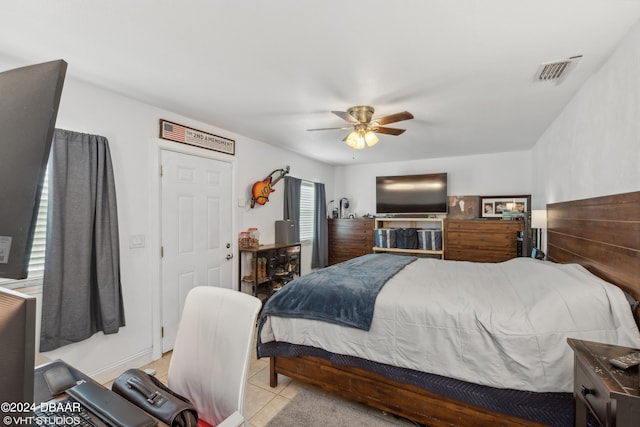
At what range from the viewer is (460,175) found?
211 inches

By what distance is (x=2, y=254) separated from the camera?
0.55 meters

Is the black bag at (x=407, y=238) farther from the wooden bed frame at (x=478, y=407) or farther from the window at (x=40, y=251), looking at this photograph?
the window at (x=40, y=251)

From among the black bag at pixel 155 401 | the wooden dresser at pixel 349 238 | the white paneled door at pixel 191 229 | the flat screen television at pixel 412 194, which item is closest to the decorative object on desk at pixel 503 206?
the flat screen television at pixel 412 194

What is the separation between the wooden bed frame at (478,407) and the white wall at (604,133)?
15 cm

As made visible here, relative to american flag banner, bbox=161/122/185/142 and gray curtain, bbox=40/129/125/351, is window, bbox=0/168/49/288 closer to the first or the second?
gray curtain, bbox=40/129/125/351

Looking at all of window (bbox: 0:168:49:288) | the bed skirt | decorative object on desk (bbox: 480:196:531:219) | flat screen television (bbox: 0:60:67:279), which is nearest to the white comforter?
the bed skirt

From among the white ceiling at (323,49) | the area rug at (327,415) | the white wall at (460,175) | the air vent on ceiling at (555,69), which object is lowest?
the area rug at (327,415)

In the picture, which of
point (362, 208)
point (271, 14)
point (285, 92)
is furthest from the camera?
point (362, 208)

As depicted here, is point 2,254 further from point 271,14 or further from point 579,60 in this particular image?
point 579,60

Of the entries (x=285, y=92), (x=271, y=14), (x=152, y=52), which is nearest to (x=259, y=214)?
(x=285, y=92)

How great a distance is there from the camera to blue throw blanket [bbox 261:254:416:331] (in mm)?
2123

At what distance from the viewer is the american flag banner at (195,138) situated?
3031 millimetres

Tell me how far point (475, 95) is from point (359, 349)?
2383mm

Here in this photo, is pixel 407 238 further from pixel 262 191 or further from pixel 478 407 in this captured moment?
pixel 478 407
